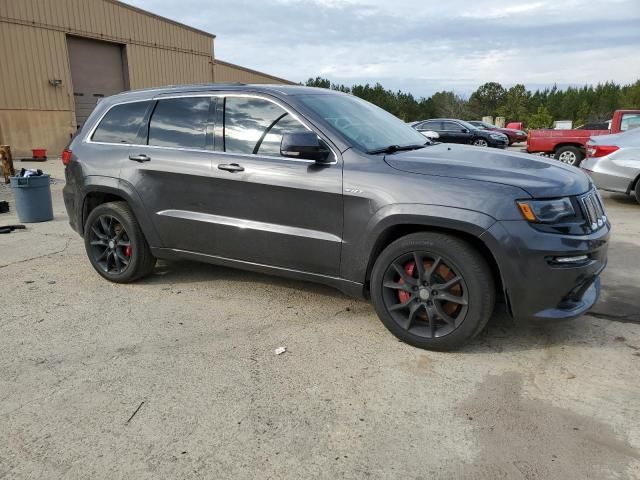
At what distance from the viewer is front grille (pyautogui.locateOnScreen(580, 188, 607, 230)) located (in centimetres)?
326

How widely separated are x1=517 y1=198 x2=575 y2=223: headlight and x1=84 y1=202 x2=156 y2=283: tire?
3.33 meters

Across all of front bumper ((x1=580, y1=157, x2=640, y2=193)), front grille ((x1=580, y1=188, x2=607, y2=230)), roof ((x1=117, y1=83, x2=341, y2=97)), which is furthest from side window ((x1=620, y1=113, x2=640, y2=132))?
roof ((x1=117, y1=83, x2=341, y2=97))

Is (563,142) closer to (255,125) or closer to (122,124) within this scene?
(255,125)

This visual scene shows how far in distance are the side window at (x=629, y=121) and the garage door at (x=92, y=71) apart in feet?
60.6

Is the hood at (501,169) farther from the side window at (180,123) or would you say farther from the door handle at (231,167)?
the side window at (180,123)

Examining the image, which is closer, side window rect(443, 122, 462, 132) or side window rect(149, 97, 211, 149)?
side window rect(149, 97, 211, 149)

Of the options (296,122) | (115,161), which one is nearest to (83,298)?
(115,161)

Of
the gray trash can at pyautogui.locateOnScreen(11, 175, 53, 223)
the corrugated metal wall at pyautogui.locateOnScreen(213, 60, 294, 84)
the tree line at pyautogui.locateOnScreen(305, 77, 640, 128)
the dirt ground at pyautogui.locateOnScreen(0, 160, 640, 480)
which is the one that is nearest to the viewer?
the dirt ground at pyautogui.locateOnScreen(0, 160, 640, 480)

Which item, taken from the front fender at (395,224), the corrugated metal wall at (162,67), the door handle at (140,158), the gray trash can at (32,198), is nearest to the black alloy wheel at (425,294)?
the front fender at (395,224)

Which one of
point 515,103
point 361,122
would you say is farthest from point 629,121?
point 515,103

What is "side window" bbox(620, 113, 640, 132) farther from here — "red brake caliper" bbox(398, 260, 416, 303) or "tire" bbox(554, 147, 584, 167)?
"red brake caliper" bbox(398, 260, 416, 303)

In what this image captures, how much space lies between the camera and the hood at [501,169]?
3166mm

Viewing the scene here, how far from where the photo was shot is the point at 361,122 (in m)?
4.16

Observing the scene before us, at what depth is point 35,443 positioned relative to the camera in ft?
8.39
